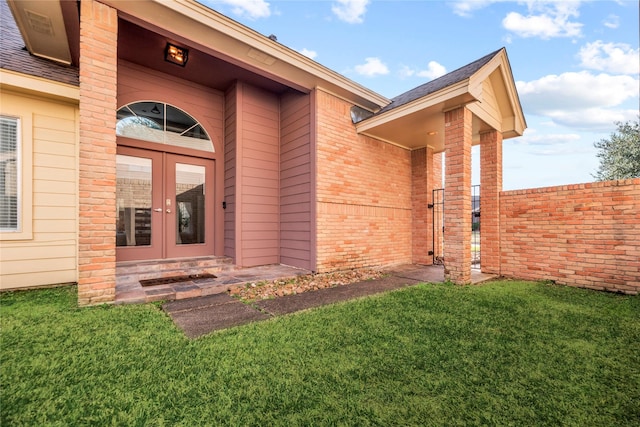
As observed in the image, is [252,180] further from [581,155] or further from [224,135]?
[581,155]

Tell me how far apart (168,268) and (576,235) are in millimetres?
6917

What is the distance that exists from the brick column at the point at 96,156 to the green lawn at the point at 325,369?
16.5 inches

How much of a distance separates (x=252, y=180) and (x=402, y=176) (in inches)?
147

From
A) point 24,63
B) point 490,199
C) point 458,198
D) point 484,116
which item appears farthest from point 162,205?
point 490,199

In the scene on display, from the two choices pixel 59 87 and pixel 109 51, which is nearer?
pixel 109 51

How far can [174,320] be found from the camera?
2.81 m

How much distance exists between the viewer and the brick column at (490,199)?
536 cm

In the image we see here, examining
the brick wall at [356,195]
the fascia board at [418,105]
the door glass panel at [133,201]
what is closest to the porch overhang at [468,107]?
the fascia board at [418,105]

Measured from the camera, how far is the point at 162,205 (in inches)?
197

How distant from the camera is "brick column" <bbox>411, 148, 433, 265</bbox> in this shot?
6734 millimetres

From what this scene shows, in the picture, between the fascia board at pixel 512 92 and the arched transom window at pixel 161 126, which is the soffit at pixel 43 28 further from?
the fascia board at pixel 512 92

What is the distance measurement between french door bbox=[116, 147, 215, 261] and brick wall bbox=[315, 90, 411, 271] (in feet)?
7.89

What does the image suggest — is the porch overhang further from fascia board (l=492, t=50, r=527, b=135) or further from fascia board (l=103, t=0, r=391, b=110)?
fascia board (l=103, t=0, r=391, b=110)

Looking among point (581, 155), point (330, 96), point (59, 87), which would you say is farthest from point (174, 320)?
point (581, 155)
